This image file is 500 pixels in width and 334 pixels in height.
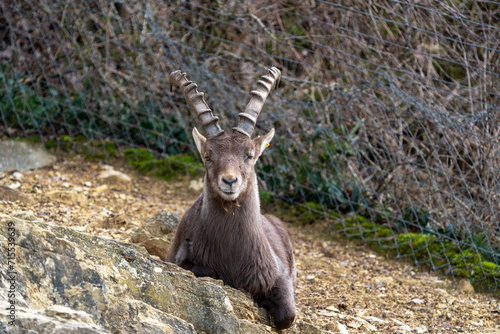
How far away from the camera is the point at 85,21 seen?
23.5 ft

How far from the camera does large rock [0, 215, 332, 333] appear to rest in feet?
7.45

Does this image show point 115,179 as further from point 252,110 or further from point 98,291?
point 98,291

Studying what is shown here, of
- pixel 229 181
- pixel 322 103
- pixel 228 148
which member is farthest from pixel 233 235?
pixel 322 103

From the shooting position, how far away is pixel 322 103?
632cm

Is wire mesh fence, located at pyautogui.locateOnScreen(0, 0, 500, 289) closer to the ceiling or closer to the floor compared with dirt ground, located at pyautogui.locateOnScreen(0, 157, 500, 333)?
closer to the ceiling

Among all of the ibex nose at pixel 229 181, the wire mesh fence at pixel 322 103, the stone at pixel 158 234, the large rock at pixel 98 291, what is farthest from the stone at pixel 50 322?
the wire mesh fence at pixel 322 103

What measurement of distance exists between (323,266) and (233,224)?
70.7 inches

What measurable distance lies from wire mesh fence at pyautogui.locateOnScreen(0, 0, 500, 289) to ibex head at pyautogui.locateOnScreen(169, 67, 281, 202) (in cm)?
177

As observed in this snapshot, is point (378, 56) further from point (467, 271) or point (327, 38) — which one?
point (467, 271)

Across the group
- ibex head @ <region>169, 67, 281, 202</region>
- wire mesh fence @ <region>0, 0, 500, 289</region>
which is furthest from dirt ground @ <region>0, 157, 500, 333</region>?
ibex head @ <region>169, 67, 281, 202</region>

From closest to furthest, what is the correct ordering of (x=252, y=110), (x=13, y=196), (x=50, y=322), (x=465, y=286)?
(x=50, y=322)
(x=252, y=110)
(x=465, y=286)
(x=13, y=196)

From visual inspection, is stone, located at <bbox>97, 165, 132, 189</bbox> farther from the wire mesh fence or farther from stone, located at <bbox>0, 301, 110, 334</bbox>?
stone, located at <bbox>0, 301, 110, 334</bbox>

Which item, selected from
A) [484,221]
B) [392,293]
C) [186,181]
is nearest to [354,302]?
[392,293]

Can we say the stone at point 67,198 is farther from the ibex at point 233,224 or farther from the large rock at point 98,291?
the large rock at point 98,291
